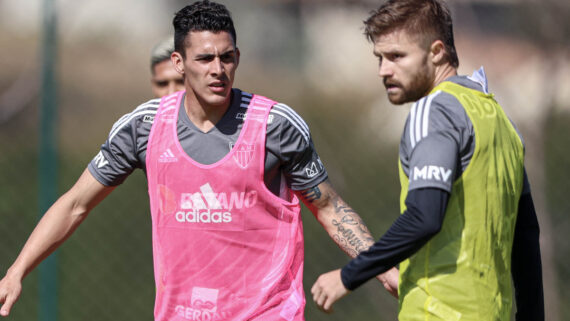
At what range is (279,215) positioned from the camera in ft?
10.6

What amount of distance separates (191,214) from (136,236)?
121 inches

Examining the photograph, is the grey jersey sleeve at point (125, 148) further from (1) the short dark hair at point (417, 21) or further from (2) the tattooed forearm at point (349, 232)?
(1) the short dark hair at point (417, 21)

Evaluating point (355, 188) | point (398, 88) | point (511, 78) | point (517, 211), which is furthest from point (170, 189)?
point (511, 78)

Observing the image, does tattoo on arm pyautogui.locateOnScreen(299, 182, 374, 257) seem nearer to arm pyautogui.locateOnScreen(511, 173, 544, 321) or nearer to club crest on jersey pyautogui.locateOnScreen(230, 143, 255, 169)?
club crest on jersey pyautogui.locateOnScreen(230, 143, 255, 169)

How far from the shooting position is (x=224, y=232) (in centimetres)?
318

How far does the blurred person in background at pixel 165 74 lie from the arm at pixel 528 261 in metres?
2.11

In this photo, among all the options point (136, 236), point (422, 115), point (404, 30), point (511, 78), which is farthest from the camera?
point (136, 236)

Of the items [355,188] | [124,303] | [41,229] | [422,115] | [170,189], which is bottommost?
[124,303]

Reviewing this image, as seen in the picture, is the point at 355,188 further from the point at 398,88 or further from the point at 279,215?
the point at 398,88

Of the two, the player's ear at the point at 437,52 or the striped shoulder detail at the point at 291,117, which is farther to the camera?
the striped shoulder detail at the point at 291,117

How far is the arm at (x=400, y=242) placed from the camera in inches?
89.8

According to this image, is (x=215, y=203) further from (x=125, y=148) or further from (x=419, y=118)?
(x=419, y=118)

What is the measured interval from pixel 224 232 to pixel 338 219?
1.57ft

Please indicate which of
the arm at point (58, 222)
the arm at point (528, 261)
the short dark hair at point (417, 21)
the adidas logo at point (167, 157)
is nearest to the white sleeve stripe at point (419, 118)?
the short dark hair at point (417, 21)
